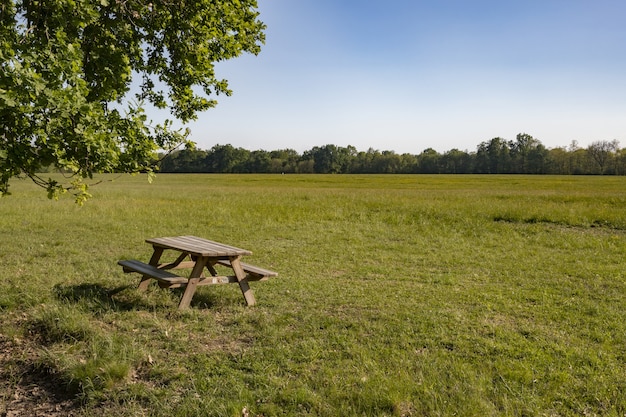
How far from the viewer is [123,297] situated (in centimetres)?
767

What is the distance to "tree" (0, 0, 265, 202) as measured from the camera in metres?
5.20

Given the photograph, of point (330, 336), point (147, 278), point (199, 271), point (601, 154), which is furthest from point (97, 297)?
point (601, 154)

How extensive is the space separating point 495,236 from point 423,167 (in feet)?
418

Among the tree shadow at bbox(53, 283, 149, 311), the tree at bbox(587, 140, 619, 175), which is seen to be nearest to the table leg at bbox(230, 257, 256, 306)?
the tree shadow at bbox(53, 283, 149, 311)

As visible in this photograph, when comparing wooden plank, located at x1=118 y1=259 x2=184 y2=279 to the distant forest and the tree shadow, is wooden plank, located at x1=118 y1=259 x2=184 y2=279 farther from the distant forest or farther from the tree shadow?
the distant forest

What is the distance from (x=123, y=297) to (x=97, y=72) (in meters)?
3.58

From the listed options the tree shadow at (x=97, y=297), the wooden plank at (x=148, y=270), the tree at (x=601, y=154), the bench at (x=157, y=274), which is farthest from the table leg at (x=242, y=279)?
the tree at (x=601, y=154)

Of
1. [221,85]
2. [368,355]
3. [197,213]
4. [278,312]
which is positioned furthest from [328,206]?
[368,355]

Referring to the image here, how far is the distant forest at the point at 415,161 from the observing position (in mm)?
115688

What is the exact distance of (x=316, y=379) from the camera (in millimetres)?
4684

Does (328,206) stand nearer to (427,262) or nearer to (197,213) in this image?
(197,213)

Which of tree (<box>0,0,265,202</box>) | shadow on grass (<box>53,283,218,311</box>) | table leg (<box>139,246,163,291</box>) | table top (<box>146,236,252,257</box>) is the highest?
tree (<box>0,0,265,202</box>)

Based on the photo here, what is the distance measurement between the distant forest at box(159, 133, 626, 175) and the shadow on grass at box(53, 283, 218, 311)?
119 meters

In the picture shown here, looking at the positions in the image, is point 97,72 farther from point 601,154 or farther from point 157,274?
point 601,154
